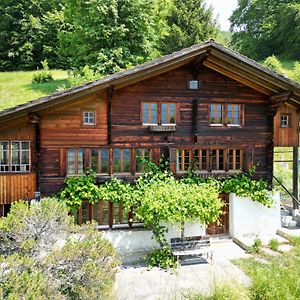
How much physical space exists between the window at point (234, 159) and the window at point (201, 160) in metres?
1.13

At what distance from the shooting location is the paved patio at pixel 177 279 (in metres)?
9.30

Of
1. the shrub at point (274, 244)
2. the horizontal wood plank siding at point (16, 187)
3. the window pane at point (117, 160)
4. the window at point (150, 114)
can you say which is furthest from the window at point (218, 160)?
the horizontal wood plank siding at point (16, 187)

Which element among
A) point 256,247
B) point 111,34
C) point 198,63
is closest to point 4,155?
point 198,63

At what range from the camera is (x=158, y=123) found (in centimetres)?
1296

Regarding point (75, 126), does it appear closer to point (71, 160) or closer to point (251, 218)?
point (71, 160)

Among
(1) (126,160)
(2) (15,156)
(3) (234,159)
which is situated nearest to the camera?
(2) (15,156)

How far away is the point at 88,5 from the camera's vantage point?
1009 inches

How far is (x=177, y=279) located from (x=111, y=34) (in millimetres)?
19195

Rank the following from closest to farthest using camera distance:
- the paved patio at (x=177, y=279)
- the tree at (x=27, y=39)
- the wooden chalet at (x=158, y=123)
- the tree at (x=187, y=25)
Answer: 1. the paved patio at (x=177, y=279)
2. the wooden chalet at (x=158, y=123)
3. the tree at (x=187, y=25)
4. the tree at (x=27, y=39)

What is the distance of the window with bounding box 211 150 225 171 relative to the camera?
44.9 ft

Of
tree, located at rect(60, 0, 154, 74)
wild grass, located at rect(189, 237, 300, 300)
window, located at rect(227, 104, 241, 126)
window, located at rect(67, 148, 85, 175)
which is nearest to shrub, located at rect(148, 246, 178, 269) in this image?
wild grass, located at rect(189, 237, 300, 300)

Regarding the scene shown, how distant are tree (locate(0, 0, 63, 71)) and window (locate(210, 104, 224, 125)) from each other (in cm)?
3056

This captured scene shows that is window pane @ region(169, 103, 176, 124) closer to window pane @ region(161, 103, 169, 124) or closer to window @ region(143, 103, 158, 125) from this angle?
window pane @ region(161, 103, 169, 124)

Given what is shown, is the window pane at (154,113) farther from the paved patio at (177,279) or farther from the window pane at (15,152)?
the paved patio at (177,279)
